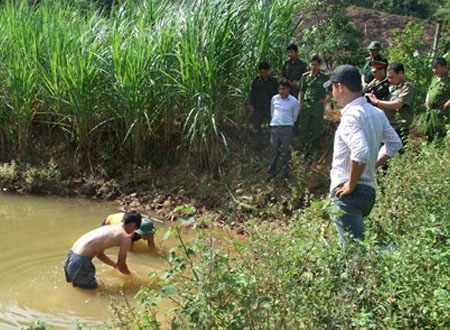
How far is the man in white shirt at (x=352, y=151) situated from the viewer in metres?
3.64

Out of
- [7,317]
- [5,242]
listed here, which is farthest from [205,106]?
[7,317]

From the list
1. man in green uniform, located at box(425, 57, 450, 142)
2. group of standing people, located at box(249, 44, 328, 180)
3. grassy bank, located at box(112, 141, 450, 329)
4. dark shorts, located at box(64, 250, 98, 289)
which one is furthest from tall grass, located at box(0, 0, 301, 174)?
grassy bank, located at box(112, 141, 450, 329)

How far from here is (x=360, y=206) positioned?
12.4 ft

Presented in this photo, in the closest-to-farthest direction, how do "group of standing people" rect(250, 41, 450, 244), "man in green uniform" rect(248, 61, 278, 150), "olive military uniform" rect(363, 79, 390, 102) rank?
"group of standing people" rect(250, 41, 450, 244) → "olive military uniform" rect(363, 79, 390, 102) → "man in green uniform" rect(248, 61, 278, 150)

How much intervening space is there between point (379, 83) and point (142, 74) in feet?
10.0

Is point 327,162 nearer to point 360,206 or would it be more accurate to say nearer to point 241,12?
point 241,12

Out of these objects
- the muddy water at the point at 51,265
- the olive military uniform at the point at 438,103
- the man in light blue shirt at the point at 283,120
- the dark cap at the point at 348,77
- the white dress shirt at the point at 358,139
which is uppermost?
the dark cap at the point at 348,77

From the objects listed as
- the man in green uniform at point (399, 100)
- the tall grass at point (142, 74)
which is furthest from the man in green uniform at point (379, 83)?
the tall grass at point (142, 74)

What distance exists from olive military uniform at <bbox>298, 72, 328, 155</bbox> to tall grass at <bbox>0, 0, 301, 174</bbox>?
814 mm

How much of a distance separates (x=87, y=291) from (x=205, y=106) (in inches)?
124

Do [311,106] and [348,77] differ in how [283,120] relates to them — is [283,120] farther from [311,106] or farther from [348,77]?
[348,77]

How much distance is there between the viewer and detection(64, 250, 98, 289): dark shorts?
17.7 feet

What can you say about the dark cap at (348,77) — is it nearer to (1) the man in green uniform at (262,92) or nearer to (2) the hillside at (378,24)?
(1) the man in green uniform at (262,92)

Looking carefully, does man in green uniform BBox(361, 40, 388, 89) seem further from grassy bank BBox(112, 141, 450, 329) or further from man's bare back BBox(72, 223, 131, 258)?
grassy bank BBox(112, 141, 450, 329)
